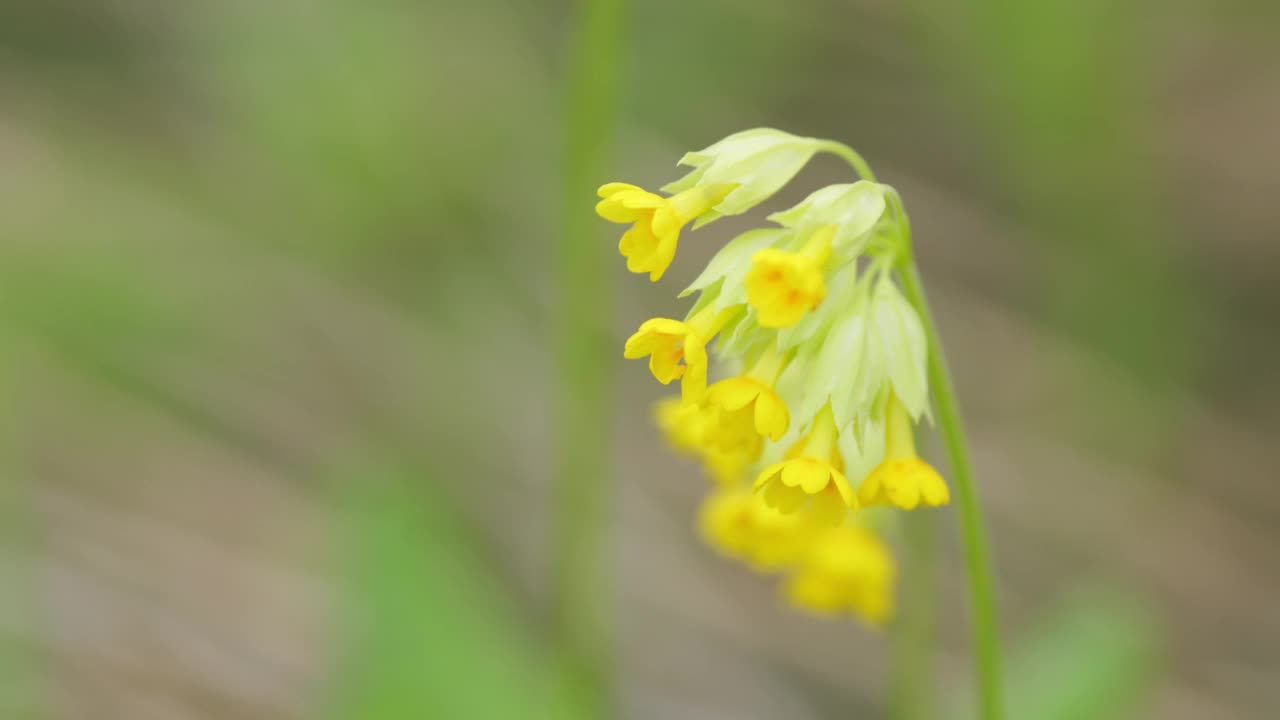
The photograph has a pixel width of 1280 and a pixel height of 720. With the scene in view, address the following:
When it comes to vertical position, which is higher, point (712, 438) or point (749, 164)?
point (749, 164)

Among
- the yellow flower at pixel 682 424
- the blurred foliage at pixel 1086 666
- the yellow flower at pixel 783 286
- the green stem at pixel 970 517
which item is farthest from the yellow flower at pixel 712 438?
the blurred foliage at pixel 1086 666

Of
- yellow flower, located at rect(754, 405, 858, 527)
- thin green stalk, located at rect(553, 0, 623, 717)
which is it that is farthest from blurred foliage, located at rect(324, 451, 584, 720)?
yellow flower, located at rect(754, 405, 858, 527)

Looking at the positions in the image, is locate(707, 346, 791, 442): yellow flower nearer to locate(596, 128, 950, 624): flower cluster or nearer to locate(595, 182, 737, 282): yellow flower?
locate(596, 128, 950, 624): flower cluster

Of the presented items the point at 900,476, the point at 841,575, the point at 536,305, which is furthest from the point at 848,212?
the point at 536,305

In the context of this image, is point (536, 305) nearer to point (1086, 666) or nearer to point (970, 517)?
point (1086, 666)

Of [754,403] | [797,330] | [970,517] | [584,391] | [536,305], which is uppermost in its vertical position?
[536,305]

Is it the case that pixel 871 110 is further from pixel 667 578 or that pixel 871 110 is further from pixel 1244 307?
pixel 667 578
